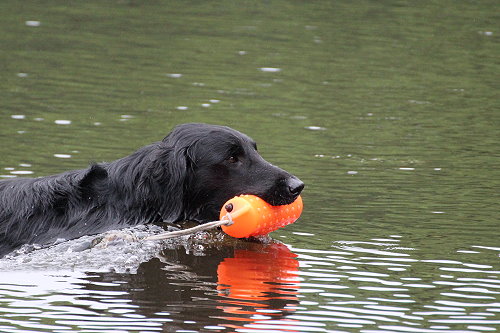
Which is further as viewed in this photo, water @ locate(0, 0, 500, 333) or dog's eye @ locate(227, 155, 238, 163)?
dog's eye @ locate(227, 155, 238, 163)

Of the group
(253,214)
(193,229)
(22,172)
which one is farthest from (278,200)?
(22,172)

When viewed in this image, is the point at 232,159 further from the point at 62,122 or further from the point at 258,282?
the point at 62,122

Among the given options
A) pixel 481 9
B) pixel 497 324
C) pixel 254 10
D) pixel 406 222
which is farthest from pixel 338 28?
pixel 497 324

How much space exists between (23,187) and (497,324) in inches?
143

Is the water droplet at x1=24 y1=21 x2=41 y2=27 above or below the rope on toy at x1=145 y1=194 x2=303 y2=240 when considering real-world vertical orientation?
above

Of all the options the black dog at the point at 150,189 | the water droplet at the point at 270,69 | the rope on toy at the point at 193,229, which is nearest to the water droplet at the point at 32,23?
the water droplet at the point at 270,69

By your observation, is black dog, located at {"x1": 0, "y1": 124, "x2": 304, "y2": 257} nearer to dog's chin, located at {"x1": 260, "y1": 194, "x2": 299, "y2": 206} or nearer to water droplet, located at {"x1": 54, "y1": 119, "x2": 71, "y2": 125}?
dog's chin, located at {"x1": 260, "y1": 194, "x2": 299, "y2": 206}

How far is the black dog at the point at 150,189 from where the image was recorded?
298 inches

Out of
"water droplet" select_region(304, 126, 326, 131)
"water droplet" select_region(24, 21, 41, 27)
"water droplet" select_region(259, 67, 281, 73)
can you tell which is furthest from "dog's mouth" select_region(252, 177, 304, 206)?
"water droplet" select_region(24, 21, 41, 27)

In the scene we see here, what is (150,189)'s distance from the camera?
7707 mm

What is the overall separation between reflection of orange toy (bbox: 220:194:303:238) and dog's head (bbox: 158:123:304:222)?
0.22 feet

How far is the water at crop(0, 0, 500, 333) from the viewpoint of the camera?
258 inches

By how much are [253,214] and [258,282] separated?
0.61 meters

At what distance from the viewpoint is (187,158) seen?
7730 millimetres
